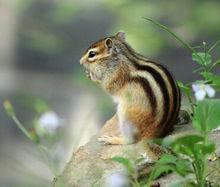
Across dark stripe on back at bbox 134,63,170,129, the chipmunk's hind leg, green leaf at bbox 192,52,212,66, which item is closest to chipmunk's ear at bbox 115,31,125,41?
the chipmunk's hind leg

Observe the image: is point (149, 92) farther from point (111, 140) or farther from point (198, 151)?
point (198, 151)

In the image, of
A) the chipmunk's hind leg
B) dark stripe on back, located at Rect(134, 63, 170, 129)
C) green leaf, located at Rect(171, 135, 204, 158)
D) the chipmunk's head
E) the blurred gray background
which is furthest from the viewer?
the blurred gray background

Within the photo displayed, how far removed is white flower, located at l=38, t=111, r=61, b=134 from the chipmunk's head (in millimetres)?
1173

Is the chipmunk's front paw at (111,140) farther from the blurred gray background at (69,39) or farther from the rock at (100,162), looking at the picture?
the blurred gray background at (69,39)

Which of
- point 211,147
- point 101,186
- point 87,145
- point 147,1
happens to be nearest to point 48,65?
point 147,1

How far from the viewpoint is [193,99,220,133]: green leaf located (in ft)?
9.82

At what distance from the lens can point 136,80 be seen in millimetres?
3887

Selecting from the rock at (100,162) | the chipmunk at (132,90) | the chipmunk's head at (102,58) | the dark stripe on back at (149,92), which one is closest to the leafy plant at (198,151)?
the rock at (100,162)

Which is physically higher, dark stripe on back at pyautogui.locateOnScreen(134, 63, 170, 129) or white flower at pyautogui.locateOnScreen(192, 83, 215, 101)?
dark stripe on back at pyautogui.locateOnScreen(134, 63, 170, 129)

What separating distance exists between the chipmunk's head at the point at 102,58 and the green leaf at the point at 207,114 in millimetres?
1135

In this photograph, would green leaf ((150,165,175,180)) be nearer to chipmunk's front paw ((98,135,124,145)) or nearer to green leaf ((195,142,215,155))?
green leaf ((195,142,215,155))

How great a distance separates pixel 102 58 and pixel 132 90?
368 mm

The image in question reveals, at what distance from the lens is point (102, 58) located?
166 inches

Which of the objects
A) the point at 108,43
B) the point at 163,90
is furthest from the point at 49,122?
the point at 108,43
